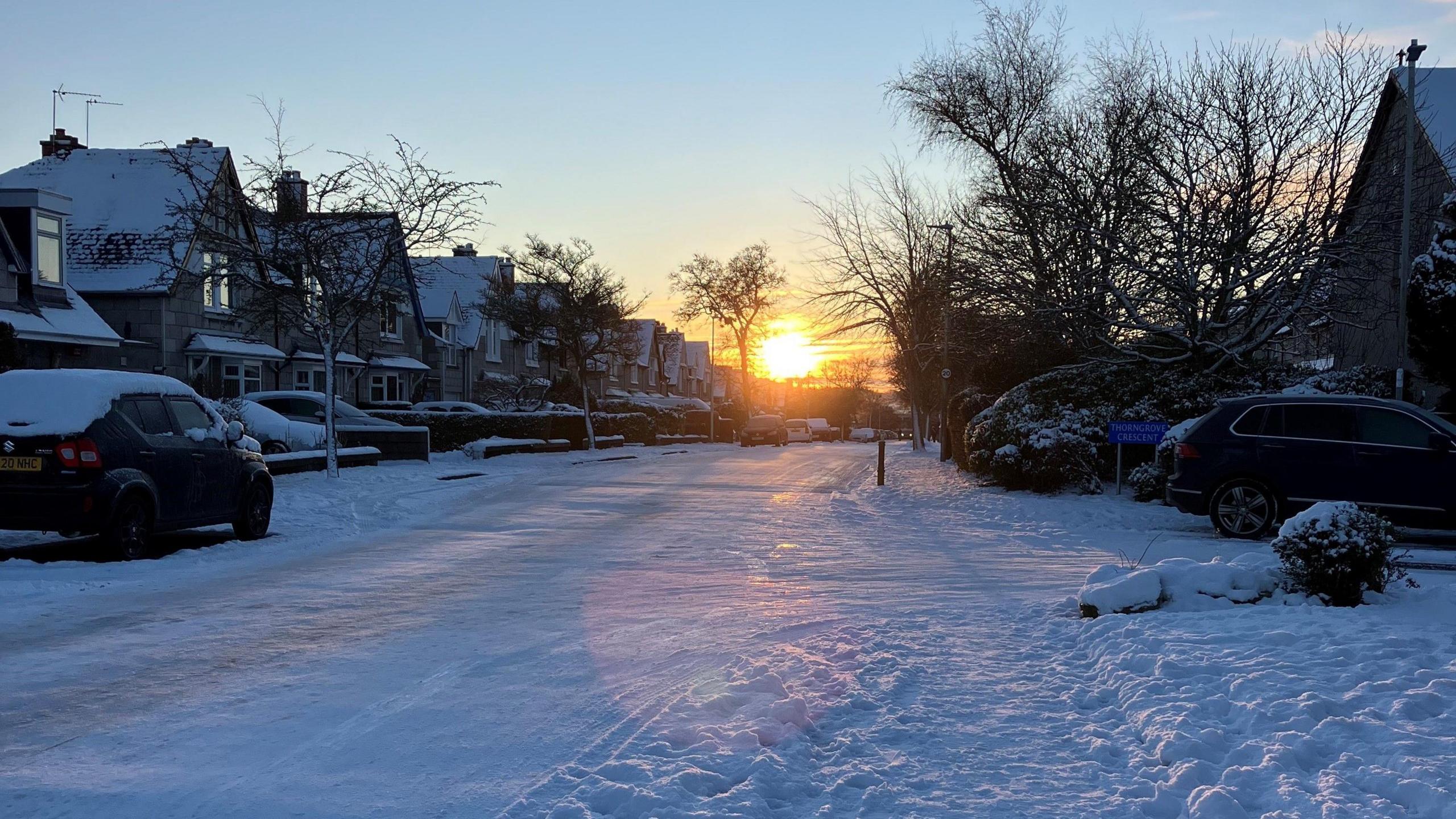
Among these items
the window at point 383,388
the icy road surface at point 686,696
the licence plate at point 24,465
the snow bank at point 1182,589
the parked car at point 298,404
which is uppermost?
the window at point 383,388

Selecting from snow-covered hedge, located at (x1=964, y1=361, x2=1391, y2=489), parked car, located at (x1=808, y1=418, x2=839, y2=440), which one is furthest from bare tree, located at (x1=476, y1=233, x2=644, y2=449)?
parked car, located at (x1=808, y1=418, x2=839, y2=440)

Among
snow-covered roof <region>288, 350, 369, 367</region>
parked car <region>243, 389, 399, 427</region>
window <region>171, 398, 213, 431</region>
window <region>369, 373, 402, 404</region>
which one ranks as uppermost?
snow-covered roof <region>288, 350, 369, 367</region>

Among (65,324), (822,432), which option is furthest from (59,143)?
(822,432)

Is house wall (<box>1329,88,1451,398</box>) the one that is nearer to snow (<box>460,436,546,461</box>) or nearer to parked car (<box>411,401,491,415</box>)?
snow (<box>460,436,546,461</box>)

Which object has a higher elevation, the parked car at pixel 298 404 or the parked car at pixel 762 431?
the parked car at pixel 298 404

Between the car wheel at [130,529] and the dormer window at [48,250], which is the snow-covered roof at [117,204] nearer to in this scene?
the dormer window at [48,250]

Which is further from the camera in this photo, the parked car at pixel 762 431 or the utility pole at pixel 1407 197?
the parked car at pixel 762 431

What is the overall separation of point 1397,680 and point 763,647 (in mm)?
3689

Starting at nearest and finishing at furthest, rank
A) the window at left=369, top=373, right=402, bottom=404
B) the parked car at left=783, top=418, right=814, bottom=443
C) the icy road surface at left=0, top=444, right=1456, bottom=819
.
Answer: the icy road surface at left=0, top=444, right=1456, bottom=819
the window at left=369, top=373, right=402, bottom=404
the parked car at left=783, top=418, right=814, bottom=443

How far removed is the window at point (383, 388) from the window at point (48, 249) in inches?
627

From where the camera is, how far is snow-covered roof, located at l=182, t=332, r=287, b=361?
30.8m

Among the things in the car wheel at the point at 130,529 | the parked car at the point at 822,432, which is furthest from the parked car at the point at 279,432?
the parked car at the point at 822,432

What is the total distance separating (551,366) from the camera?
211ft

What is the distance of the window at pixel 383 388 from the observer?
4369 cm
